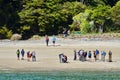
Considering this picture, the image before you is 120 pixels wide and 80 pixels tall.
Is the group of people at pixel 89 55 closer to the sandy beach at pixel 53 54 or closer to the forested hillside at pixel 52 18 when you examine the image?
the sandy beach at pixel 53 54

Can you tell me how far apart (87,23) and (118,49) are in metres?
10.5

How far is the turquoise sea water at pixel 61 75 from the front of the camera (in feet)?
135

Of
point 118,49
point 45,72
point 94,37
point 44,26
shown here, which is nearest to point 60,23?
point 44,26

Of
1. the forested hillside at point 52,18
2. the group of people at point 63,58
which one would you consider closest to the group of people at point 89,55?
the group of people at point 63,58

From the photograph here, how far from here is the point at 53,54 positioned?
51.6 meters

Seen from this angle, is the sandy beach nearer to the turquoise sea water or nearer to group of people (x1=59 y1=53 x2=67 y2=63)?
group of people (x1=59 y1=53 x2=67 y2=63)

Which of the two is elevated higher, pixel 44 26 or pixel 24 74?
pixel 44 26

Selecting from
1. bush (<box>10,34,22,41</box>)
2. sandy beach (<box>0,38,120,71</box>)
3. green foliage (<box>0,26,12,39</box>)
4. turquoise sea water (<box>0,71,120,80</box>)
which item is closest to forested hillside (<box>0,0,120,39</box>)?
green foliage (<box>0,26,12,39</box>)

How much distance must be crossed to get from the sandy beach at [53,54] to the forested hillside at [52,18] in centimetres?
670

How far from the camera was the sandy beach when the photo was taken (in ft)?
153

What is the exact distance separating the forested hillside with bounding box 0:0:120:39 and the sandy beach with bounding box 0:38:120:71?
6.70 m

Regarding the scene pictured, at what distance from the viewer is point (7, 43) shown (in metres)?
56.4

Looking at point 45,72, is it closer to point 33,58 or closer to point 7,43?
point 33,58

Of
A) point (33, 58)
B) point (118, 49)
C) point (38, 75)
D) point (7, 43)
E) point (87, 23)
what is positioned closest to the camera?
point (38, 75)
